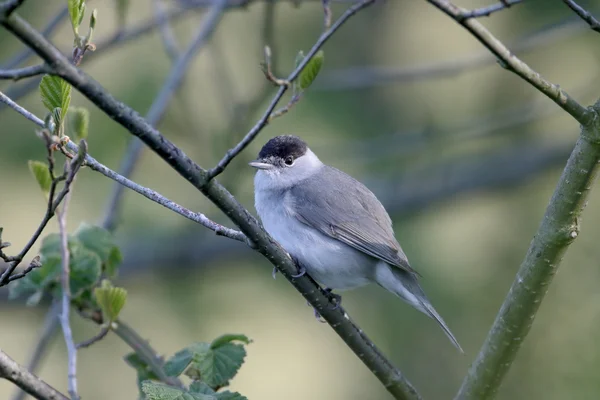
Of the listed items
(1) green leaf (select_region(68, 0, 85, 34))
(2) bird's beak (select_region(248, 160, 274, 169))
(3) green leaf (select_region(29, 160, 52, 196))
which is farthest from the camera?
(2) bird's beak (select_region(248, 160, 274, 169))

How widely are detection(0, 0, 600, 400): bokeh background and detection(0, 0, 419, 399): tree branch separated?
2215 millimetres

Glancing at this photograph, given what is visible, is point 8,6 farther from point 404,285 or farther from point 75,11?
point 404,285

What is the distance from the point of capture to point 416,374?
6.65 metres

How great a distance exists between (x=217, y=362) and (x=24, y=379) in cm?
67

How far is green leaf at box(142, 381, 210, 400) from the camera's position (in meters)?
1.92

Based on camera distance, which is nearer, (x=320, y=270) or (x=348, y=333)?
(x=348, y=333)

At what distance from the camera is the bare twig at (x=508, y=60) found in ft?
5.53

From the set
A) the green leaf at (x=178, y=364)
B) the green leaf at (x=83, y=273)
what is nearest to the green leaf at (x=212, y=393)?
the green leaf at (x=178, y=364)

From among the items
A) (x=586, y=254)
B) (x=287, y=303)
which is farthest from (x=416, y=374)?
(x=586, y=254)

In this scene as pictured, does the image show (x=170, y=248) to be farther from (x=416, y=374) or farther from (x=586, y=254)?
(x=586, y=254)

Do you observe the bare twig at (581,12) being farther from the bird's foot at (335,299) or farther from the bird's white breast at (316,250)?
the bird's white breast at (316,250)

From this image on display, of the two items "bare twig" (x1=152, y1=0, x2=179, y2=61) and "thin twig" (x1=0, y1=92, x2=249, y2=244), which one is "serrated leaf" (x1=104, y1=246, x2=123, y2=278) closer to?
"thin twig" (x1=0, y1=92, x2=249, y2=244)

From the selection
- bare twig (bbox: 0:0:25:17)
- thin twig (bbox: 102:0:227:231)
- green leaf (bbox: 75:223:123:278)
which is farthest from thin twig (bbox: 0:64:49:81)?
thin twig (bbox: 102:0:227:231)

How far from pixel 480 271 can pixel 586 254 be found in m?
1.52
